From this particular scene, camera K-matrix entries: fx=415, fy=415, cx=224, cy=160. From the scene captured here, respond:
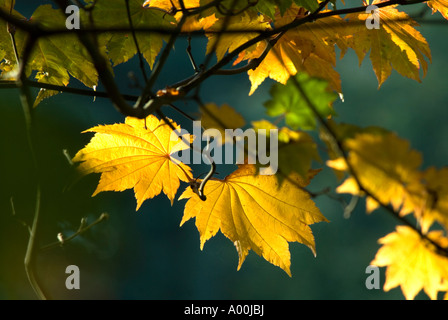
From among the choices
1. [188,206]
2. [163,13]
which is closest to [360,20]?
[163,13]

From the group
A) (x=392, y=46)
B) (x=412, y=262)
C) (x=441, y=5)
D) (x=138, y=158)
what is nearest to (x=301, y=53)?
(x=392, y=46)

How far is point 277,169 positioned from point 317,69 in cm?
57

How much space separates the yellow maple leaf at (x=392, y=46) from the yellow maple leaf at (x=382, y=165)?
0.58 m

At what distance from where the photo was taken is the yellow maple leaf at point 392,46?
0.96 meters

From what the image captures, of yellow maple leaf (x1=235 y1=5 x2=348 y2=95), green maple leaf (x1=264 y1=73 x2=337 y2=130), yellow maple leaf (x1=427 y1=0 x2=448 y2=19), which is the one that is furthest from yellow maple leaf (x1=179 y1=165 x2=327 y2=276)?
yellow maple leaf (x1=427 y1=0 x2=448 y2=19)

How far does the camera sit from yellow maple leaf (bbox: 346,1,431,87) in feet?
3.15

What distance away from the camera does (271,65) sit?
3.06ft

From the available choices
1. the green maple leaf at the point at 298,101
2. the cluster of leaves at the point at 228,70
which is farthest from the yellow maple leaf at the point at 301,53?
the green maple leaf at the point at 298,101

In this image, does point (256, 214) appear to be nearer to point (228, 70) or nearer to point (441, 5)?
point (228, 70)

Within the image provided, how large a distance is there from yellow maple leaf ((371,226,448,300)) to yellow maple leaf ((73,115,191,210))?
41 centimetres

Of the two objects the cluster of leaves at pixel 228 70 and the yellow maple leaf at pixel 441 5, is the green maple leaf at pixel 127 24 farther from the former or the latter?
the yellow maple leaf at pixel 441 5

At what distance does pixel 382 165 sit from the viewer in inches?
16.9

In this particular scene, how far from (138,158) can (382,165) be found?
59 cm

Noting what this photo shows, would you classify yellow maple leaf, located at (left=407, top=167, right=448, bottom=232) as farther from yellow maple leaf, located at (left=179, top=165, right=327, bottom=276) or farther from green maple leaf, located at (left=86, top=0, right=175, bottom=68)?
green maple leaf, located at (left=86, top=0, right=175, bottom=68)
